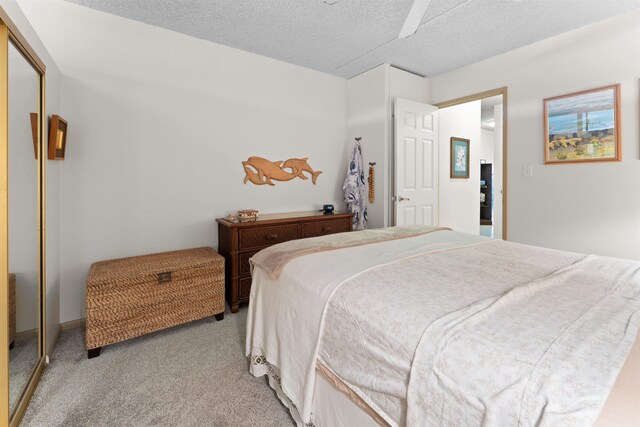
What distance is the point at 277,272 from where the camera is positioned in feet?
5.01

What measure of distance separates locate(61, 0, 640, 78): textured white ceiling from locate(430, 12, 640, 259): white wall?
6.5 inches

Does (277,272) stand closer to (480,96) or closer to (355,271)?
(355,271)

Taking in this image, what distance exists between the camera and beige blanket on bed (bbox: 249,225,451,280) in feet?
5.16

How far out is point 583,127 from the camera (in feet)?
9.05

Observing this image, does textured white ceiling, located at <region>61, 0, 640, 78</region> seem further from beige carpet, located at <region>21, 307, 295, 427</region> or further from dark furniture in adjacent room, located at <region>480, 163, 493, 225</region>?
dark furniture in adjacent room, located at <region>480, 163, 493, 225</region>

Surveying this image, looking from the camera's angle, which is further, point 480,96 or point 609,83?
point 480,96

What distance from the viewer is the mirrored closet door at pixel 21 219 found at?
1370 millimetres

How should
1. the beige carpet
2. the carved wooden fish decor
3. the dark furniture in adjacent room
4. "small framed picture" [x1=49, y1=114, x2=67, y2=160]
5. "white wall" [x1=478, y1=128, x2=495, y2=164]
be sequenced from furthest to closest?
the dark furniture in adjacent room
"white wall" [x1=478, y1=128, x2=495, y2=164]
the carved wooden fish decor
"small framed picture" [x1=49, y1=114, x2=67, y2=160]
the beige carpet

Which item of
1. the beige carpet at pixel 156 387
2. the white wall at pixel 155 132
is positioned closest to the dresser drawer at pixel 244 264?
the white wall at pixel 155 132

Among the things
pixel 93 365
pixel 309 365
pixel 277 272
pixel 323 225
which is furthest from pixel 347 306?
pixel 323 225

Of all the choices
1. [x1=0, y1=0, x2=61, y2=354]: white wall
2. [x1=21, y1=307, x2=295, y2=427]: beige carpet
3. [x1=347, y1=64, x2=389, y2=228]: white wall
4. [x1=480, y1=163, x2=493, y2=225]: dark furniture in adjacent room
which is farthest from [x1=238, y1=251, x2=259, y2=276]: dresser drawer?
[x1=480, y1=163, x2=493, y2=225]: dark furniture in adjacent room

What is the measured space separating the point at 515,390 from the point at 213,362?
187 centimetres

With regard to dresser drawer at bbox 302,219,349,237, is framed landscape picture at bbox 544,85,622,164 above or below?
above

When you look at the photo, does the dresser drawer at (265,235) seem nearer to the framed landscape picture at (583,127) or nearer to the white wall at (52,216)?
the white wall at (52,216)
